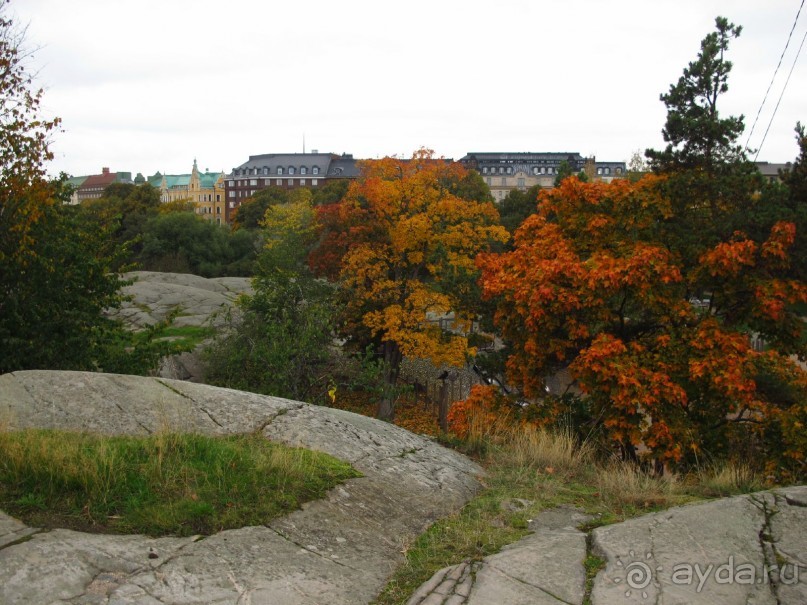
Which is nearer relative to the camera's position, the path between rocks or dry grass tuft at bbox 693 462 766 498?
the path between rocks

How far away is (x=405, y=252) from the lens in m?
22.8

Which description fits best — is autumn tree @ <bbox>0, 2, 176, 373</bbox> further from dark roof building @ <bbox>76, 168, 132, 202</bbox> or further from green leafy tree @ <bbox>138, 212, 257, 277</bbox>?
dark roof building @ <bbox>76, 168, 132, 202</bbox>

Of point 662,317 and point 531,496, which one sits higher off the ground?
point 662,317

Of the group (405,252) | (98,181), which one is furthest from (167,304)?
(98,181)

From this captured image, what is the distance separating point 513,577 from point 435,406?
20.5 meters

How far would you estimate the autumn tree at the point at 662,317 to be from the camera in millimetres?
9391

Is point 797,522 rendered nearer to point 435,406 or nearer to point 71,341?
point 71,341

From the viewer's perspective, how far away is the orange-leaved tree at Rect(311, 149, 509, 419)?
21.1m

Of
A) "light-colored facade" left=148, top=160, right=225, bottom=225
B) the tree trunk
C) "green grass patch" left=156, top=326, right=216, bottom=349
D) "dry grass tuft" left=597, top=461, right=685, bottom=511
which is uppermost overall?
"light-colored facade" left=148, top=160, right=225, bottom=225

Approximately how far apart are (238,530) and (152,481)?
888mm

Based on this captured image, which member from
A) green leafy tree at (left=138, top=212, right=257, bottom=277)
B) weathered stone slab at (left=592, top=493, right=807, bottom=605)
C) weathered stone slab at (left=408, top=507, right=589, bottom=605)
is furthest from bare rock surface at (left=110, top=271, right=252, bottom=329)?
weathered stone slab at (left=592, top=493, right=807, bottom=605)

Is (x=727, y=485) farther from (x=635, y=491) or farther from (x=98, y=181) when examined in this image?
(x=98, y=181)

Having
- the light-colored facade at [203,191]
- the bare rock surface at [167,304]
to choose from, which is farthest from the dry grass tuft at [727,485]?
the light-colored facade at [203,191]

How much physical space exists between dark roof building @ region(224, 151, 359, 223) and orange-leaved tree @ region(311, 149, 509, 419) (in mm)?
91995
